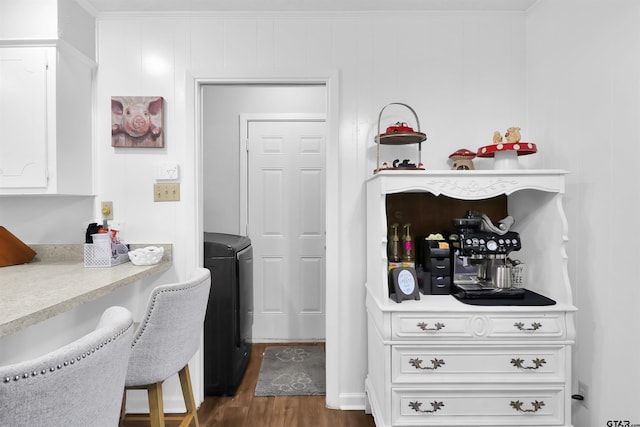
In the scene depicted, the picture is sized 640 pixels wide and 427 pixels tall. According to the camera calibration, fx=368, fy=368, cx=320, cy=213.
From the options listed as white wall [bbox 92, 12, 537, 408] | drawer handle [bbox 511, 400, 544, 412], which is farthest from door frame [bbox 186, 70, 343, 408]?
drawer handle [bbox 511, 400, 544, 412]

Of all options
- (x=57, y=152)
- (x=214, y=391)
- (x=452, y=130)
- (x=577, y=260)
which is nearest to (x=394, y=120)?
(x=452, y=130)

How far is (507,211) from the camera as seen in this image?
7.06 feet

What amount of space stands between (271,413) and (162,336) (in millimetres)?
1169

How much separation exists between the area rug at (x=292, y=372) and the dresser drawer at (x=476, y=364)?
979 millimetres

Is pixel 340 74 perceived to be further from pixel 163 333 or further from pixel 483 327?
pixel 163 333

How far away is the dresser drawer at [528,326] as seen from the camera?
1.60 meters

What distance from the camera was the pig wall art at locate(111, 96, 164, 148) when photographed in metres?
2.13

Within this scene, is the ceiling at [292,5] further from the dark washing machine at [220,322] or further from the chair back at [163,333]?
the chair back at [163,333]

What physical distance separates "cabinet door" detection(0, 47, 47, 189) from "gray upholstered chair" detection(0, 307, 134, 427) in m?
1.53

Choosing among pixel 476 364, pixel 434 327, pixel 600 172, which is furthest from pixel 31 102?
pixel 600 172

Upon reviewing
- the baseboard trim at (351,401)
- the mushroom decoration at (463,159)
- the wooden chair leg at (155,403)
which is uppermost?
the mushroom decoration at (463,159)

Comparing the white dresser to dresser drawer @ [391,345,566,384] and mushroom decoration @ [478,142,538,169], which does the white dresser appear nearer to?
dresser drawer @ [391,345,566,384]

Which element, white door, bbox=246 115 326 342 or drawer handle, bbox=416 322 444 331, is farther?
white door, bbox=246 115 326 342

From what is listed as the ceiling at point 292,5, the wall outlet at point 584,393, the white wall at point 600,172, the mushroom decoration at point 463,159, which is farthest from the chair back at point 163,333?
the wall outlet at point 584,393
